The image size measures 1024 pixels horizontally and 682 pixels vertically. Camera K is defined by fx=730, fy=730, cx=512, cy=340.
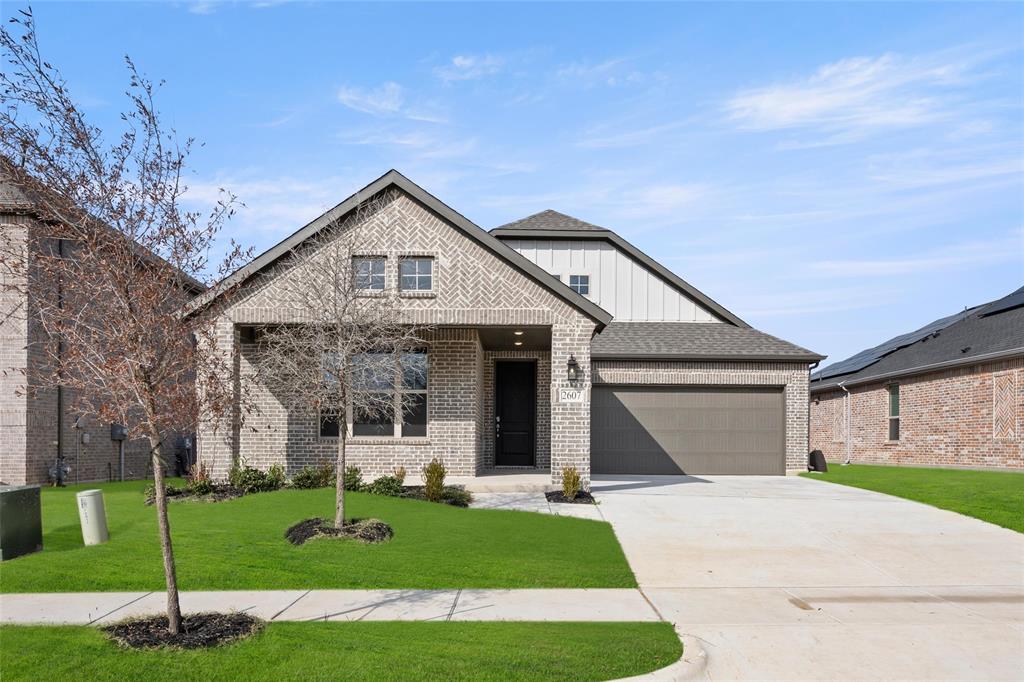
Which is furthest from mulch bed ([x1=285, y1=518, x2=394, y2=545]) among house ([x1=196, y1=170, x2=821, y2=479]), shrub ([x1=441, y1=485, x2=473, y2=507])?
house ([x1=196, y1=170, x2=821, y2=479])

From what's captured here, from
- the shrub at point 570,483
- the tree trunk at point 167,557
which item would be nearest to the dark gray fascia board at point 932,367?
the shrub at point 570,483

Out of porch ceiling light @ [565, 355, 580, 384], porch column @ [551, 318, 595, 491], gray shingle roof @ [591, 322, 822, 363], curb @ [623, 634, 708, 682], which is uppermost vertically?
gray shingle roof @ [591, 322, 822, 363]

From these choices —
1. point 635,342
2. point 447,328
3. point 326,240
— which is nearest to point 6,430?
point 326,240

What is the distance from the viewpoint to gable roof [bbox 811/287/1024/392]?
853 inches

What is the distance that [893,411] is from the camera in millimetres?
27172

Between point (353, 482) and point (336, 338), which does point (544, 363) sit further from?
point (336, 338)

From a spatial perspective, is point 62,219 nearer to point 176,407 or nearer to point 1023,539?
point 176,407

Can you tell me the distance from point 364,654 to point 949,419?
22979mm

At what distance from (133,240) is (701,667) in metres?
5.95

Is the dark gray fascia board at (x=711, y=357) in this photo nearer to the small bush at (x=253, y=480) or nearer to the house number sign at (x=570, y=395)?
the house number sign at (x=570, y=395)

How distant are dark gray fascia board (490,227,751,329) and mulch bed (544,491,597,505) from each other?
10493 millimetres

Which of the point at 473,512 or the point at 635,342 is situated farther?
the point at 635,342

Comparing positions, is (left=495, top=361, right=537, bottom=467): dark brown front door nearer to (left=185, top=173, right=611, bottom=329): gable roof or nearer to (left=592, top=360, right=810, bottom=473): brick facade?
(left=592, top=360, right=810, bottom=473): brick facade

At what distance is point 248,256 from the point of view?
7211 mm
